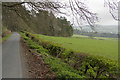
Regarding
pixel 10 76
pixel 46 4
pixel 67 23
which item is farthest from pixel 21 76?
pixel 46 4

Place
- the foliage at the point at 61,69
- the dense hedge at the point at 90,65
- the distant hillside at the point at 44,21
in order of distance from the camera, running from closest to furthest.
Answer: the foliage at the point at 61,69 → the distant hillside at the point at 44,21 → the dense hedge at the point at 90,65

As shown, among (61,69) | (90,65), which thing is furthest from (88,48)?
(61,69)

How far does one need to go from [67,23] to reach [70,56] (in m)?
4.35

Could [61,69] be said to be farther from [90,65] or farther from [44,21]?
[44,21]

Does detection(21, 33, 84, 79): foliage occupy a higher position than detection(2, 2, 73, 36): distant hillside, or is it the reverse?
detection(2, 2, 73, 36): distant hillside

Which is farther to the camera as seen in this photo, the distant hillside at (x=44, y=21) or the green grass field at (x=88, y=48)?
the green grass field at (x=88, y=48)

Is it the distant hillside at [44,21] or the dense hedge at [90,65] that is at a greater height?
the distant hillside at [44,21]

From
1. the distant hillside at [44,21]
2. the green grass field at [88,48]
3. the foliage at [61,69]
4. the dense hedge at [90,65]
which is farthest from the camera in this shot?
the green grass field at [88,48]

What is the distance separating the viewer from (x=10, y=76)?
187 inches

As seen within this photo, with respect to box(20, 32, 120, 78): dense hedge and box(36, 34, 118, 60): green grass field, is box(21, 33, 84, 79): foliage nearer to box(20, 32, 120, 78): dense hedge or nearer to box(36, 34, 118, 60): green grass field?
box(20, 32, 120, 78): dense hedge

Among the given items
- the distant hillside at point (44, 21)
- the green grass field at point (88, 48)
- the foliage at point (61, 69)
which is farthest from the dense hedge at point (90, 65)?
the distant hillside at point (44, 21)

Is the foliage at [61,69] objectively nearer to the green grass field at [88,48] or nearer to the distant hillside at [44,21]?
the distant hillside at [44,21]

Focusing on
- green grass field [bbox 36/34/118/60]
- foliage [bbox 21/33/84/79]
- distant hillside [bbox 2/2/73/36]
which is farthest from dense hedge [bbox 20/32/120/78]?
distant hillside [bbox 2/2/73/36]

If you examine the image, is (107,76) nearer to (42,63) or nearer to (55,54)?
(42,63)
